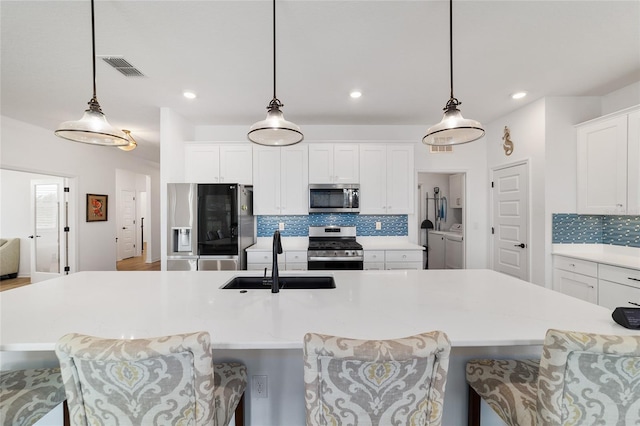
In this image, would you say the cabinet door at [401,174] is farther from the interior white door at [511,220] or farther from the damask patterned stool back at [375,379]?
the damask patterned stool back at [375,379]

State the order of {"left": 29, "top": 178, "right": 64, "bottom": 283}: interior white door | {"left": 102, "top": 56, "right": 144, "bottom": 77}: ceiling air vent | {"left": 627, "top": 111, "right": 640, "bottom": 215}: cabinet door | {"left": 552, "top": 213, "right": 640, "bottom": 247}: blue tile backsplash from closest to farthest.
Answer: {"left": 102, "top": 56, "right": 144, "bottom": 77}: ceiling air vent → {"left": 627, "top": 111, "right": 640, "bottom": 215}: cabinet door → {"left": 552, "top": 213, "right": 640, "bottom": 247}: blue tile backsplash → {"left": 29, "top": 178, "right": 64, "bottom": 283}: interior white door

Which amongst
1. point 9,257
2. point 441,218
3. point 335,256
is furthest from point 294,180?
point 9,257

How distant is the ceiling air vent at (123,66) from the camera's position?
7.59 ft

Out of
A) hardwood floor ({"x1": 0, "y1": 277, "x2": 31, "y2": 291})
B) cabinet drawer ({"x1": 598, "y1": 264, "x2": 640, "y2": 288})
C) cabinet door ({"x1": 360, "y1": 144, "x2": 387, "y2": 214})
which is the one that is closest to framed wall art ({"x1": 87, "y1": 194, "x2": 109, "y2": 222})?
hardwood floor ({"x1": 0, "y1": 277, "x2": 31, "y2": 291})

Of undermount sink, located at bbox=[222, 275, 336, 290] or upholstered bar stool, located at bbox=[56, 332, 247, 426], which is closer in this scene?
upholstered bar stool, located at bbox=[56, 332, 247, 426]

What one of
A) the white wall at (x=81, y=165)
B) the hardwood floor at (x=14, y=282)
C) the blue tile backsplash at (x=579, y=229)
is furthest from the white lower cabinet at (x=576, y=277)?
the hardwood floor at (x=14, y=282)

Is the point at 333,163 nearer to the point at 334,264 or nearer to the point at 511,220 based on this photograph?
the point at 334,264

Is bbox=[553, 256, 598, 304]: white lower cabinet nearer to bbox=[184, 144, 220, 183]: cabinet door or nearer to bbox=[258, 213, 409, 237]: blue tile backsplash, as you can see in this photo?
bbox=[258, 213, 409, 237]: blue tile backsplash

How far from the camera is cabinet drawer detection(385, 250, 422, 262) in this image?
3543 millimetres

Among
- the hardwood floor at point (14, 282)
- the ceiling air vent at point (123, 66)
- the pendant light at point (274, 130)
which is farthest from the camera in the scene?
the hardwood floor at point (14, 282)

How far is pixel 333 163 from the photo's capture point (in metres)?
3.83

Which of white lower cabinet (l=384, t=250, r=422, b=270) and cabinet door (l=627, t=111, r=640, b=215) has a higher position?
cabinet door (l=627, t=111, r=640, b=215)

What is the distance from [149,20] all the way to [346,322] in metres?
2.41

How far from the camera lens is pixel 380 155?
3836mm
